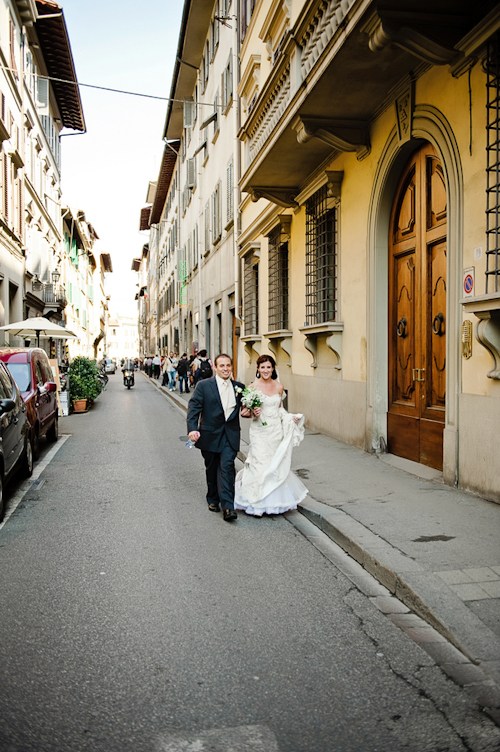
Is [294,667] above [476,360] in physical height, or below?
below

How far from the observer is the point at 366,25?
655 cm

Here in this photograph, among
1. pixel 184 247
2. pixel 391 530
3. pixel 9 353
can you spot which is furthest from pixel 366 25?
pixel 184 247

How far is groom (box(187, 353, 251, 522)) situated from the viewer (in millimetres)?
6613

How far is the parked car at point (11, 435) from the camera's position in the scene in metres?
6.68

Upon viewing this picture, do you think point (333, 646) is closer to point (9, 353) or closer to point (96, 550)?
point (96, 550)

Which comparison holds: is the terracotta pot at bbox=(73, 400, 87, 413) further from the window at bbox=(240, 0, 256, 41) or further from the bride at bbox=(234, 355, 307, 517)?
the bride at bbox=(234, 355, 307, 517)

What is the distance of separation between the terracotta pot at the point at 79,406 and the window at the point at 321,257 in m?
9.17

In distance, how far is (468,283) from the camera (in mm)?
6754

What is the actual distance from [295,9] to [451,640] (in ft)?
36.0

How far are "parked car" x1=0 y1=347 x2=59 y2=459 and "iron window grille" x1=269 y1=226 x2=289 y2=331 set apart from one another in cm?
557

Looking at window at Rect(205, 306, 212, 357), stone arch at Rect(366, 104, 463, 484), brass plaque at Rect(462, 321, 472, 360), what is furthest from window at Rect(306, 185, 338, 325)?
window at Rect(205, 306, 212, 357)

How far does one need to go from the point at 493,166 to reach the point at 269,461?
355 cm

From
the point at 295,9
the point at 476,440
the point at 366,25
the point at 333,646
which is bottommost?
the point at 333,646

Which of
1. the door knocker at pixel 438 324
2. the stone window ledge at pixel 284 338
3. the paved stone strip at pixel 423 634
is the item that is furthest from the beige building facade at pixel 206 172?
the paved stone strip at pixel 423 634
